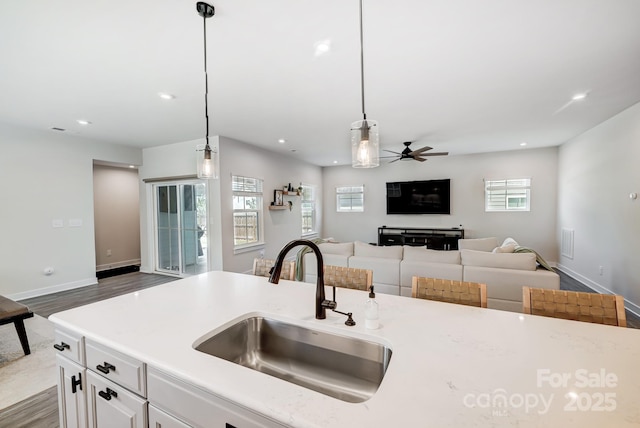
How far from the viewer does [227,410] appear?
0.87 metres

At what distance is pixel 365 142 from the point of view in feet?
5.61

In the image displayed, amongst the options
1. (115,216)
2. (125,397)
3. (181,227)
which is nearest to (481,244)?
(125,397)

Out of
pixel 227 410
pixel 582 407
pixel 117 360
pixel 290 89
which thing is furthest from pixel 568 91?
pixel 117 360

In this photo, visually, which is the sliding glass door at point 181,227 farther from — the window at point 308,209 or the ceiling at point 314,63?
the window at point 308,209

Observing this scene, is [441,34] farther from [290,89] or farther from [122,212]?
[122,212]

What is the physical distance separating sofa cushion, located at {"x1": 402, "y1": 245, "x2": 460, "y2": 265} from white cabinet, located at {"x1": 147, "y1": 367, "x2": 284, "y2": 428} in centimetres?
291

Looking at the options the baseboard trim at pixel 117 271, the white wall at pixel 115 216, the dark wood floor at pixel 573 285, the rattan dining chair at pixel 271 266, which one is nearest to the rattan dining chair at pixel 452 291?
the rattan dining chair at pixel 271 266

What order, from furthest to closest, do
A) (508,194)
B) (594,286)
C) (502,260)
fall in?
(508,194), (594,286), (502,260)

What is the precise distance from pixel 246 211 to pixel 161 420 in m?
4.79

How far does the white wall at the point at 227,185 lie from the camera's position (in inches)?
196

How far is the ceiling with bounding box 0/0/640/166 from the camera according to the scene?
1860mm

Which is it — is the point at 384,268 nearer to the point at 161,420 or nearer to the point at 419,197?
the point at 161,420

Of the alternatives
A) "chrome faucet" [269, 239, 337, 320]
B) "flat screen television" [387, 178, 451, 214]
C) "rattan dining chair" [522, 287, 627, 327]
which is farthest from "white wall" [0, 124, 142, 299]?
"flat screen television" [387, 178, 451, 214]

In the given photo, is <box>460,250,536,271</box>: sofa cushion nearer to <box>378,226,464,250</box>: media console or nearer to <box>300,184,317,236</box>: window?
<box>378,226,464,250</box>: media console
